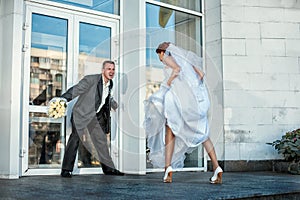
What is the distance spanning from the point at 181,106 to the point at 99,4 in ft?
7.53

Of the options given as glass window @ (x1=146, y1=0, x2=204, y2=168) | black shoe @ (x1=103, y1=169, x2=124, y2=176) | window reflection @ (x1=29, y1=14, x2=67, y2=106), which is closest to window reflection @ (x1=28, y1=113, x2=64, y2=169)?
window reflection @ (x1=29, y1=14, x2=67, y2=106)

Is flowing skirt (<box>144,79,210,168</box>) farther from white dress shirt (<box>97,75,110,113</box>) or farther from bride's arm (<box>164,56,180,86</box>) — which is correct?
white dress shirt (<box>97,75,110,113</box>)

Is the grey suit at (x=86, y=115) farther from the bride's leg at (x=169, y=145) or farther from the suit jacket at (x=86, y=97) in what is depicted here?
the bride's leg at (x=169, y=145)

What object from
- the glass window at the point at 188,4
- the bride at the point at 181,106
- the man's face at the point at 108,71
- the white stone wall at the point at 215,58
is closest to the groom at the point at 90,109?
the man's face at the point at 108,71

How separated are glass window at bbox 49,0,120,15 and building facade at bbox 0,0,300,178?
1cm

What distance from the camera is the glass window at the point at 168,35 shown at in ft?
18.6

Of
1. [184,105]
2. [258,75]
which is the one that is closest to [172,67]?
[184,105]

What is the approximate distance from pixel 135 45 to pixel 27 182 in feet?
7.22

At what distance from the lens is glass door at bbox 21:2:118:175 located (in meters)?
5.14

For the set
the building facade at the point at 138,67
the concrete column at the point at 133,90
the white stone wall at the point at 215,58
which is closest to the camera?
the building facade at the point at 138,67

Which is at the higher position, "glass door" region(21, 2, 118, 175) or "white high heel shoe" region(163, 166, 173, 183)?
"glass door" region(21, 2, 118, 175)

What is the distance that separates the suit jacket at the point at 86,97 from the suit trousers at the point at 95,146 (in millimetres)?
90

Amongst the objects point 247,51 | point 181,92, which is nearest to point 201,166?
point 247,51

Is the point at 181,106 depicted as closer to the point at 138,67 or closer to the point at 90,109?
the point at 90,109
